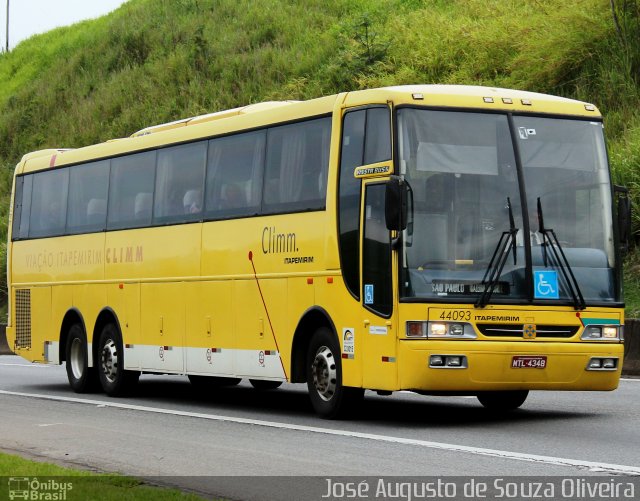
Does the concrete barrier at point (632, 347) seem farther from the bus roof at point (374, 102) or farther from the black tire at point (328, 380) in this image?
the black tire at point (328, 380)

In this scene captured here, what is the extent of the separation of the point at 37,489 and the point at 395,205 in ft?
18.3

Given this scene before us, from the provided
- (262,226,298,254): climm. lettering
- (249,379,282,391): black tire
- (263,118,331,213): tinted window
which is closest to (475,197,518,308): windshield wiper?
(263,118,331,213): tinted window

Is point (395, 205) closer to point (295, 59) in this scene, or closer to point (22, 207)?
point (22, 207)

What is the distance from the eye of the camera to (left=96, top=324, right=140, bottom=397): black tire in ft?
68.5

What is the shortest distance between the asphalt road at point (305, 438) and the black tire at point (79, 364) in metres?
1.24

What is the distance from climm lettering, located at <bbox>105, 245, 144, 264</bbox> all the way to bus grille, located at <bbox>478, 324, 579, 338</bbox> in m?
7.32

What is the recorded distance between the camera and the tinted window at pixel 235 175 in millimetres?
17469

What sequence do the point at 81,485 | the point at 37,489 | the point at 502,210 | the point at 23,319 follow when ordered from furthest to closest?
the point at 23,319 → the point at 502,210 → the point at 81,485 → the point at 37,489

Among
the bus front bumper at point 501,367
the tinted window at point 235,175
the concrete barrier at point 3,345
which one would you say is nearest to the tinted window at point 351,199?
the bus front bumper at point 501,367

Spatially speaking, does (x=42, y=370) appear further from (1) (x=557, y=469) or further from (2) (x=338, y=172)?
(1) (x=557, y=469)

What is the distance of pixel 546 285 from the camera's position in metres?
14.7

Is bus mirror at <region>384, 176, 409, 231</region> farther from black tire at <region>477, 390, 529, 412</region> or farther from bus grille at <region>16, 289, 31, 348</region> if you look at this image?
bus grille at <region>16, 289, 31, 348</region>

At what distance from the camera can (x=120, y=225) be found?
69.5ft

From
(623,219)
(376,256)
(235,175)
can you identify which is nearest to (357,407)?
(376,256)
